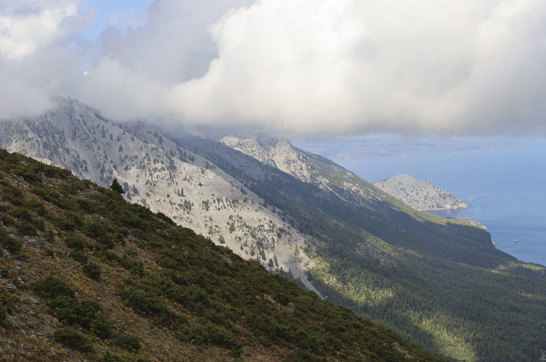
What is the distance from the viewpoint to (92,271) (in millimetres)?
21109

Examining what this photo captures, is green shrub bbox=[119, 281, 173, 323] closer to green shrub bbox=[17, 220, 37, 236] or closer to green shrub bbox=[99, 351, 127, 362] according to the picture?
green shrub bbox=[99, 351, 127, 362]

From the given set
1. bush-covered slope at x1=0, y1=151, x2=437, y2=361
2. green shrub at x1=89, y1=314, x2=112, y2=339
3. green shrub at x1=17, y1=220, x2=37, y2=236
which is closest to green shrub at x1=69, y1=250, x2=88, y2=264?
bush-covered slope at x1=0, y1=151, x2=437, y2=361

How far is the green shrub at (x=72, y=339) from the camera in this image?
45.7 ft

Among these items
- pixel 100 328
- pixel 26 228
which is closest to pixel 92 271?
pixel 26 228

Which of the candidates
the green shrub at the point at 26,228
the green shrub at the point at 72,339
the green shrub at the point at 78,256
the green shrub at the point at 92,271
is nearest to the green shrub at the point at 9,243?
the green shrub at the point at 26,228

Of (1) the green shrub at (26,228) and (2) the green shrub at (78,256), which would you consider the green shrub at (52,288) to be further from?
(1) the green shrub at (26,228)

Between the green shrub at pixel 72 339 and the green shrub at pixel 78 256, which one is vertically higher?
the green shrub at pixel 78 256

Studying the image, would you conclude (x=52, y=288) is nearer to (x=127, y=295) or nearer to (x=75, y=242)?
(x=127, y=295)

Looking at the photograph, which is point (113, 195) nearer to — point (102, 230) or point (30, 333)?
point (102, 230)

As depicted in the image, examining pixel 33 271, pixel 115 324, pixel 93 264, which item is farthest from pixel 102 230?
pixel 115 324

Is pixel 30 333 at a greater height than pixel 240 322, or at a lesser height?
greater

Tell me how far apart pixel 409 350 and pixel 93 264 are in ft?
131

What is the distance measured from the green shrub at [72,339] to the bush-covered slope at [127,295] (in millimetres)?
43

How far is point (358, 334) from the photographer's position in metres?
38.9
